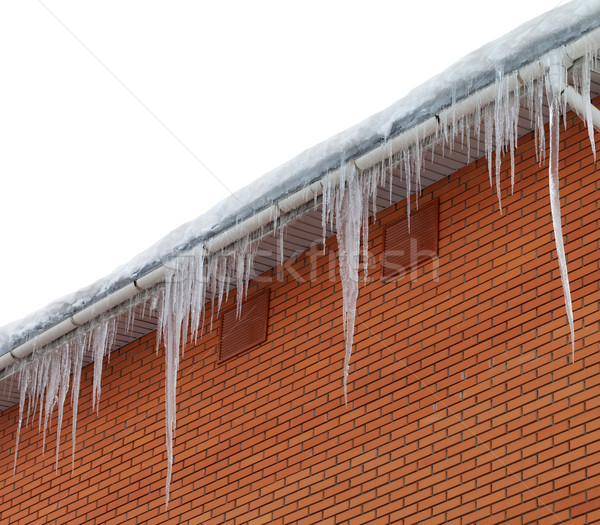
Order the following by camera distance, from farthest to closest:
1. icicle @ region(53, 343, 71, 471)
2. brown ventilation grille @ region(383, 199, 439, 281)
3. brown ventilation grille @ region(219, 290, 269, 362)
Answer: icicle @ region(53, 343, 71, 471)
brown ventilation grille @ region(219, 290, 269, 362)
brown ventilation grille @ region(383, 199, 439, 281)

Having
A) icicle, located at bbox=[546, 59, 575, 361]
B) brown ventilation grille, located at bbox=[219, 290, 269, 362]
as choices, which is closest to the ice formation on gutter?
icicle, located at bbox=[546, 59, 575, 361]

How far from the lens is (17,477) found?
9430 millimetres

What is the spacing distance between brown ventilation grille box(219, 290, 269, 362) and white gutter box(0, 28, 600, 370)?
0.55 meters

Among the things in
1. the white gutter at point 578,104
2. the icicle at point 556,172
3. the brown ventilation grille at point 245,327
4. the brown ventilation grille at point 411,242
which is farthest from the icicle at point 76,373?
the white gutter at point 578,104

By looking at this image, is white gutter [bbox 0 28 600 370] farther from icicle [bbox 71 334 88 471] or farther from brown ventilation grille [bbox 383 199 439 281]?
brown ventilation grille [bbox 383 199 439 281]

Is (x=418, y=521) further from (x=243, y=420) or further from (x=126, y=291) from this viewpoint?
(x=126, y=291)

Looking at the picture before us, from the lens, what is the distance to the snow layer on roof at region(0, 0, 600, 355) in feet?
19.8

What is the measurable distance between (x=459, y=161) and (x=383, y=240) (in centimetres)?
75

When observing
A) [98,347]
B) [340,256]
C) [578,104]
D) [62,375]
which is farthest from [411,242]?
[62,375]

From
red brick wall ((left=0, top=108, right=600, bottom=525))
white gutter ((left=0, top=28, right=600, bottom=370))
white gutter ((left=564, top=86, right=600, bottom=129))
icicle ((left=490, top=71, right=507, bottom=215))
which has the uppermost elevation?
white gutter ((left=0, top=28, right=600, bottom=370))

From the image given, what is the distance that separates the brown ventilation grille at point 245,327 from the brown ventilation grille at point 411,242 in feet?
3.69

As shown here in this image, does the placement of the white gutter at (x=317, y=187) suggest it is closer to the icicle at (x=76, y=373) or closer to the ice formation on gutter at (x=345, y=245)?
the ice formation on gutter at (x=345, y=245)

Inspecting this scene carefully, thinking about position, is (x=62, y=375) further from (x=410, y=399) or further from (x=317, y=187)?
(x=410, y=399)

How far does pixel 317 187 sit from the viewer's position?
7129 mm
